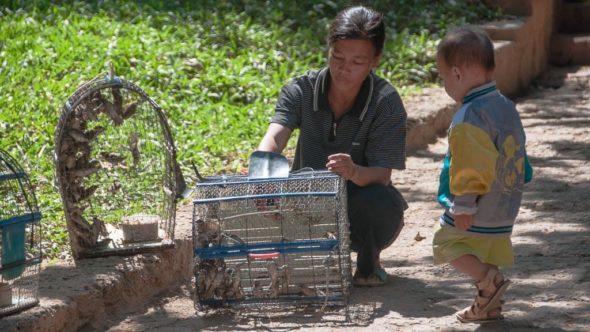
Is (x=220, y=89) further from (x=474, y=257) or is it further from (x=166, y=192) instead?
(x=474, y=257)

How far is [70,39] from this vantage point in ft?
25.4

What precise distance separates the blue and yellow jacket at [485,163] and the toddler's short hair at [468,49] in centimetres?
10

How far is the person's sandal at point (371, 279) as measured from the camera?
14.8 ft

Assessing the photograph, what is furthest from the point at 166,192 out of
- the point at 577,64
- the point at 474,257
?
the point at 577,64

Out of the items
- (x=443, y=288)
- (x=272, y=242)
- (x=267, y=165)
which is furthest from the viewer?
(x=443, y=288)

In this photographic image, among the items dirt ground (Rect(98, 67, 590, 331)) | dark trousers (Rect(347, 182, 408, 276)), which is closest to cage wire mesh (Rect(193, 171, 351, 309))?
dirt ground (Rect(98, 67, 590, 331))

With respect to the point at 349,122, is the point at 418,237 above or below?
below

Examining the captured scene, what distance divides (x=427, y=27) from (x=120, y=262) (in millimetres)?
5678

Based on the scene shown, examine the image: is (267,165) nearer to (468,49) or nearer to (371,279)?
(371,279)

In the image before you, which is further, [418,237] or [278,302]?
[418,237]

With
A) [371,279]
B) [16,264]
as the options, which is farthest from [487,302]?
[16,264]

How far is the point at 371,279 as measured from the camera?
4500 mm

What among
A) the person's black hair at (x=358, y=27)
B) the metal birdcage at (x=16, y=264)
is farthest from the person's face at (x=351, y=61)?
the metal birdcage at (x=16, y=264)

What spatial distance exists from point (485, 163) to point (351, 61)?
3.15 feet
